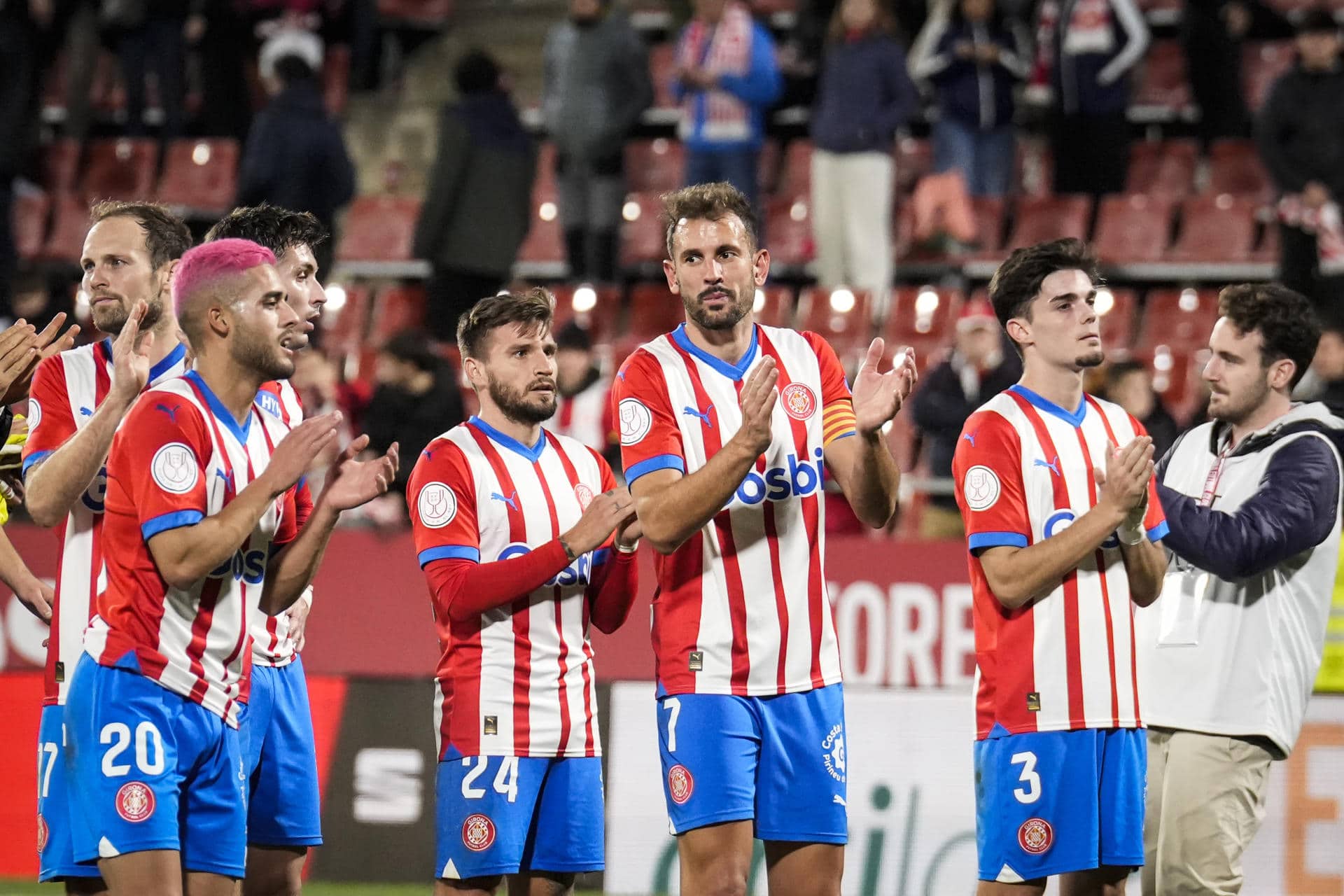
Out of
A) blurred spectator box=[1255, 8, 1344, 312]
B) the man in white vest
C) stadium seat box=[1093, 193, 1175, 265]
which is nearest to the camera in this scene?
the man in white vest

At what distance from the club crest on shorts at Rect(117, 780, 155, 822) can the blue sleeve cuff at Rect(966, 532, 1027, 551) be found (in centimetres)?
253

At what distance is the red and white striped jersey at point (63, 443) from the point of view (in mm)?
5469

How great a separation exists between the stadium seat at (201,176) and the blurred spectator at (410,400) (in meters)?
5.87

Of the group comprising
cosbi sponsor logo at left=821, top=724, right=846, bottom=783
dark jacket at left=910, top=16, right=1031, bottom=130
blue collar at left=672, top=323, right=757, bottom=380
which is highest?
dark jacket at left=910, top=16, right=1031, bottom=130

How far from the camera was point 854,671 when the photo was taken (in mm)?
8742

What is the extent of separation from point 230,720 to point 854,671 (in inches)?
175

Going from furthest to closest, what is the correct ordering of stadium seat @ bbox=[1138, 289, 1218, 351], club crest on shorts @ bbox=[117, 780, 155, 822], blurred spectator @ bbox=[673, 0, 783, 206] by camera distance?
stadium seat @ bbox=[1138, 289, 1218, 351], blurred spectator @ bbox=[673, 0, 783, 206], club crest on shorts @ bbox=[117, 780, 155, 822]

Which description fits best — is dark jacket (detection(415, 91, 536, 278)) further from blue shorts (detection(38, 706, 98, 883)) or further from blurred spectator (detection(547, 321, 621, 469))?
blue shorts (detection(38, 706, 98, 883))

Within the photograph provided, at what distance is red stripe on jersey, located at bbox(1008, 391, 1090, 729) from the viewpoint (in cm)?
537

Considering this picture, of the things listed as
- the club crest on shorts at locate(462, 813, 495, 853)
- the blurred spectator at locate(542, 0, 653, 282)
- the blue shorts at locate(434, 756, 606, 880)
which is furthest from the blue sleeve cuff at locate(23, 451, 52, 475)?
the blurred spectator at locate(542, 0, 653, 282)

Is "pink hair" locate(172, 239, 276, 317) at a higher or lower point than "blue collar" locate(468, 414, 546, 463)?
higher

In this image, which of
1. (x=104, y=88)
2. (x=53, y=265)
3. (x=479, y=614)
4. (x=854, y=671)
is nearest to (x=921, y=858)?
(x=854, y=671)

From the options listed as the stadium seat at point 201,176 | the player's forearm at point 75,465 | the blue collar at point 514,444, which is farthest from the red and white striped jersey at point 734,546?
the stadium seat at point 201,176

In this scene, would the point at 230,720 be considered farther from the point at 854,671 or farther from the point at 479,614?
the point at 854,671
